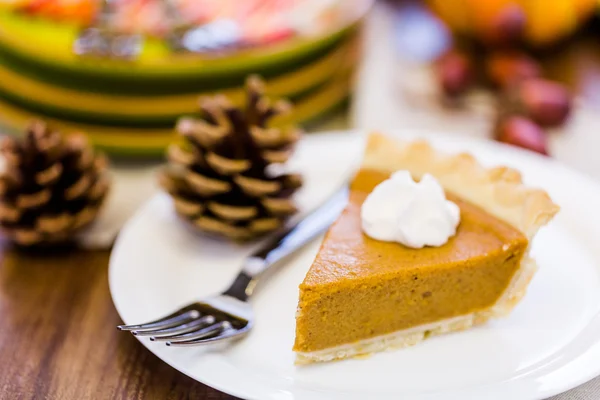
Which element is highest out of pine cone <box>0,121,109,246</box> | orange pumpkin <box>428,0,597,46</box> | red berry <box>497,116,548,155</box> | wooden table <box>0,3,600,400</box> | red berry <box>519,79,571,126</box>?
orange pumpkin <box>428,0,597,46</box>

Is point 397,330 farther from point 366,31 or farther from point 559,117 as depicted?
point 366,31

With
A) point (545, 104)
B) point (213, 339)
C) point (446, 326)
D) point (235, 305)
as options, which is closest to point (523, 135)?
point (545, 104)

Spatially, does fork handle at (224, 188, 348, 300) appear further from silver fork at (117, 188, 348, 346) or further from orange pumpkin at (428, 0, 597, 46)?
orange pumpkin at (428, 0, 597, 46)

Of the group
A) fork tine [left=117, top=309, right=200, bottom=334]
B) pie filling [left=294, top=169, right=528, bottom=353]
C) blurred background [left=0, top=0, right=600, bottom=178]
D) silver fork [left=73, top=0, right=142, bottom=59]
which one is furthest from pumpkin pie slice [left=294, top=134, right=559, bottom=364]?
silver fork [left=73, top=0, right=142, bottom=59]

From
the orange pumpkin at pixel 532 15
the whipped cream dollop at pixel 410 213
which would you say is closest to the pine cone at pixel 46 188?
the whipped cream dollop at pixel 410 213

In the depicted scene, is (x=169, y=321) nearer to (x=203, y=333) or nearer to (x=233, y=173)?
(x=203, y=333)

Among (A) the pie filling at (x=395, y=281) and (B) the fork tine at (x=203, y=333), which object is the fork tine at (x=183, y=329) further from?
(A) the pie filling at (x=395, y=281)
